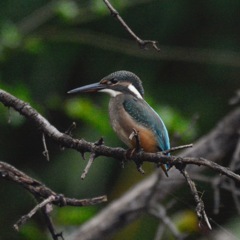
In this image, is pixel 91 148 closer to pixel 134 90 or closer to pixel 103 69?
pixel 134 90

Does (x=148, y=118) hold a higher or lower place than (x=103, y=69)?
higher

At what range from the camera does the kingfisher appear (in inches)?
160

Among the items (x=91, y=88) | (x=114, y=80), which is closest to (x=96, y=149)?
(x=91, y=88)

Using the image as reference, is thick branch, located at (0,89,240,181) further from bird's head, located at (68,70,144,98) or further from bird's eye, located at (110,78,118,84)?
bird's eye, located at (110,78,118,84)

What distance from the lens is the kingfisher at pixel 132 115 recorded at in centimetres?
407

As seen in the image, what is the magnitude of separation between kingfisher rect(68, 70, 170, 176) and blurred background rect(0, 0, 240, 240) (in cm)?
242

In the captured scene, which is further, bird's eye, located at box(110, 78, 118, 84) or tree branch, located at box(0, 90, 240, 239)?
bird's eye, located at box(110, 78, 118, 84)

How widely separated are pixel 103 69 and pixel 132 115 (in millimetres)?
4611

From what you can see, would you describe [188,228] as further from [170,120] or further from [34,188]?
[34,188]

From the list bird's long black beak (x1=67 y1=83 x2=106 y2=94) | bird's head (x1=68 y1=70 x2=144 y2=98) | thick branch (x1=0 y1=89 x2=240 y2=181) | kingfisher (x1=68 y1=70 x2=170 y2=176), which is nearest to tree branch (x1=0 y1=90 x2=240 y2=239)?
thick branch (x1=0 y1=89 x2=240 y2=181)

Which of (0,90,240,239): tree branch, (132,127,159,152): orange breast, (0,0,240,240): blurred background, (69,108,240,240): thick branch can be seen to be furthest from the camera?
(0,0,240,240): blurred background

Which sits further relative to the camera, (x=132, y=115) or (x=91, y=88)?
(x=91, y=88)

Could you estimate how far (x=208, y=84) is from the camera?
905cm

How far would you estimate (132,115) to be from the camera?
4.25m
